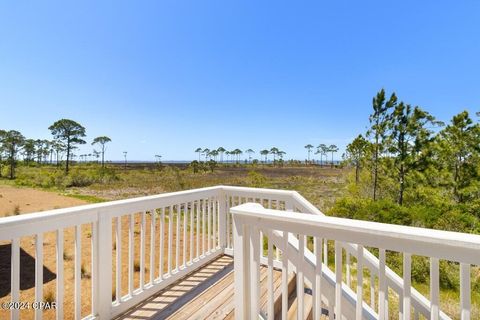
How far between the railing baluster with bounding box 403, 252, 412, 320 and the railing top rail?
0.04 m

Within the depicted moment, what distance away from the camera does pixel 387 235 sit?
3.24ft

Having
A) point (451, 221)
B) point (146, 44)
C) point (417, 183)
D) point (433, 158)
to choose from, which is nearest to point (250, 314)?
point (451, 221)

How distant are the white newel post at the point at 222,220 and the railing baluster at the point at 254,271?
1995 millimetres

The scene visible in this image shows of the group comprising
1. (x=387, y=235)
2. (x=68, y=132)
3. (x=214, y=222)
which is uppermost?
(x=68, y=132)

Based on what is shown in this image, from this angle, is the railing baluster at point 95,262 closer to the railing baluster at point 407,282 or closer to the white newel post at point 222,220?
the white newel post at point 222,220

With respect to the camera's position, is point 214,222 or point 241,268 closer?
point 241,268

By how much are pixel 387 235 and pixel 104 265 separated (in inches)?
77.8

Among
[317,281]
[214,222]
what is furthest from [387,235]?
[214,222]

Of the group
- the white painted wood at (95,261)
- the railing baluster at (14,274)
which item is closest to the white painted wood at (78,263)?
the white painted wood at (95,261)

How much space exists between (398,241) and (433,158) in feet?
37.6

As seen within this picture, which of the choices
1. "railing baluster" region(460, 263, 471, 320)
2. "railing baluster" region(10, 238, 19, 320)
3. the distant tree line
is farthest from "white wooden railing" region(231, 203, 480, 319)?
the distant tree line

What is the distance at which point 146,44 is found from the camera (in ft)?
24.1

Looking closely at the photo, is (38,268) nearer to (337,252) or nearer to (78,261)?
(78,261)

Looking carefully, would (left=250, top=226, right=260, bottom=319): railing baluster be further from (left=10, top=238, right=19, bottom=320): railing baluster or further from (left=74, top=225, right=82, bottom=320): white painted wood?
(left=10, top=238, right=19, bottom=320): railing baluster
